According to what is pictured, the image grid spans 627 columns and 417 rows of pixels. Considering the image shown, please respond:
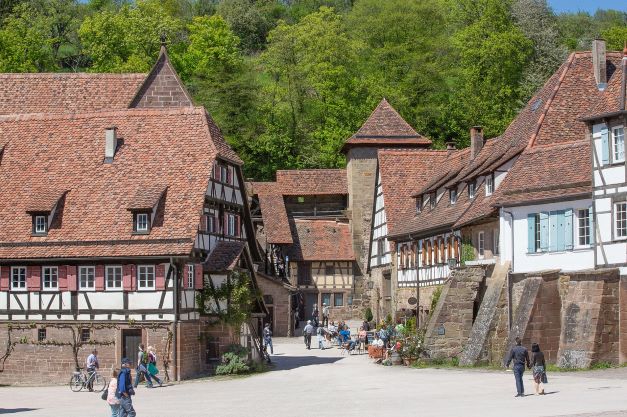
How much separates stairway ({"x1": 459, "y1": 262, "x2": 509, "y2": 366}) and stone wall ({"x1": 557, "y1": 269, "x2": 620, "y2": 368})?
14.6 ft

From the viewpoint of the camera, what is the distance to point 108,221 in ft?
158

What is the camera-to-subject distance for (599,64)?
48.3 meters

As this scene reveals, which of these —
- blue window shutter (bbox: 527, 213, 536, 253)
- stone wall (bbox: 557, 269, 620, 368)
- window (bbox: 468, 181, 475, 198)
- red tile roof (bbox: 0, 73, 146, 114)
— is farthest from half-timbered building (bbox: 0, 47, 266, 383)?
stone wall (bbox: 557, 269, 620, 368)

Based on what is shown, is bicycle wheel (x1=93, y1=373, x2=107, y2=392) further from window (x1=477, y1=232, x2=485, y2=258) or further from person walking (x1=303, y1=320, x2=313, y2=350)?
person walking (x1=303, y1=320, x2=313, y2=350)

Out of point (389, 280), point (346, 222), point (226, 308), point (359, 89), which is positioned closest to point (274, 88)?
point (359, 89)

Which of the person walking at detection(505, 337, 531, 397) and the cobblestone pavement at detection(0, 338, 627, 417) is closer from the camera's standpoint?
the cobblestone pavement at detection(0, 338, 627, 417)

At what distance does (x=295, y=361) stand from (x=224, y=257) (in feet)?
25.1

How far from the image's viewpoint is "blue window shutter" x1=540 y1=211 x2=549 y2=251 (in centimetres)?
4509

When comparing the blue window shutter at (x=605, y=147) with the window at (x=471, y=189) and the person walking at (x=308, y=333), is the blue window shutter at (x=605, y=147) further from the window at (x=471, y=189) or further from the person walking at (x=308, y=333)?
the person walking at (x=308, y=333)

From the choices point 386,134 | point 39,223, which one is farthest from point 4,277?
point 386,134

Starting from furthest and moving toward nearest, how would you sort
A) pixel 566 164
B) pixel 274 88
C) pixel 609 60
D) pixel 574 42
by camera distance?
1. pixel 574 42
2. pixel 274 88
3. pixel 609 60
4. pixel 566 164

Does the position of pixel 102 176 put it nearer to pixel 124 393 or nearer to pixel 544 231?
pixel 544 231

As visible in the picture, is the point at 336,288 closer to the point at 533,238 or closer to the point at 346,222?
the point at 346,222

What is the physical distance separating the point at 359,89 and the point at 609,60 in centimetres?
4914
